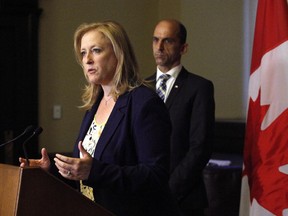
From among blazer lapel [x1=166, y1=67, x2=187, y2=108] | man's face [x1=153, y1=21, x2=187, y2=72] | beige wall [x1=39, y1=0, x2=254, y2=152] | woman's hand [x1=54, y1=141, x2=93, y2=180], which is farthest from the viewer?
beige wall [x1=39, y1=0, x2=254, y2=152]

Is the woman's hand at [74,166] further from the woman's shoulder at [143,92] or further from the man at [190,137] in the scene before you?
the man at [190,137]

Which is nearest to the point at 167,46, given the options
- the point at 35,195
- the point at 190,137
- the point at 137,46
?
the point at 190,137

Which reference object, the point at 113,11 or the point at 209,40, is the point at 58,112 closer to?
the point at 113,11

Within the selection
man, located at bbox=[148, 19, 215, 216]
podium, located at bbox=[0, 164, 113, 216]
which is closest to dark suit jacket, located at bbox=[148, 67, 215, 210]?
man, located at bbox=[148, 19, 215, 216]

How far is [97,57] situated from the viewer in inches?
70.2

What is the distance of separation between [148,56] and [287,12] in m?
2.64

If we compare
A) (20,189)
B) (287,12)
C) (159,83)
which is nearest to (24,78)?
(159,83)

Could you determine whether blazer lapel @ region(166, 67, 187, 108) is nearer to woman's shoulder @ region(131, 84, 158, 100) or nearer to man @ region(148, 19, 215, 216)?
man @ region(148, 19, 215, 216)

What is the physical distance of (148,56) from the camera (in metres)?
5.26

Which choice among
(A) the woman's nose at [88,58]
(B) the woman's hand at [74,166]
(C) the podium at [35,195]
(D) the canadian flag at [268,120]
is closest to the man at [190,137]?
(D) the canadian flag at [268,120]

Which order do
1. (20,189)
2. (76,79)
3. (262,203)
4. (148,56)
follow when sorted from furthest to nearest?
1. (148,56)
2. (76,79)
3. (262,203)
4. (20,189)

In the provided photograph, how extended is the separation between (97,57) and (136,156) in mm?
331

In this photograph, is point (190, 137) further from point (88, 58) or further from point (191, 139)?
point (88, 58)

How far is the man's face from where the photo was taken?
8.87 ft
